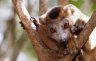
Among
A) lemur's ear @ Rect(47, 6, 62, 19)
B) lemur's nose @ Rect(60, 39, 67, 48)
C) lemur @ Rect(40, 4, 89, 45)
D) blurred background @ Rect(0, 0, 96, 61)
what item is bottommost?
blurred background @ Rect(0, 0, 96, 61)

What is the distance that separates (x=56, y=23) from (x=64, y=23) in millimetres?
79

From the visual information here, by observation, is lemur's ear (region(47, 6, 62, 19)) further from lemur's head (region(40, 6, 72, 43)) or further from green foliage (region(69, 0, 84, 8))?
green foliage (region(69, 0, 84, 8))

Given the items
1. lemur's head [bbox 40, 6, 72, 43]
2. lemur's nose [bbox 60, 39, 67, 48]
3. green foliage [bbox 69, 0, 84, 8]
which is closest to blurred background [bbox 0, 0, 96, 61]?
green foliage [bbox 69, 0, 84, 8]

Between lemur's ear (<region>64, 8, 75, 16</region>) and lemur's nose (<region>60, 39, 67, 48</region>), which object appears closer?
lemur's nose (<region>60, 39, 67, 48</region>)

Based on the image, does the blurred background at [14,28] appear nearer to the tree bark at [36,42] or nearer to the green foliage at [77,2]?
the green foliage at [77,2]

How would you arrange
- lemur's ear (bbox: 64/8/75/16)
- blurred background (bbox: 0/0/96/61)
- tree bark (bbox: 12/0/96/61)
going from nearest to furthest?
tree bark (bbox: 12/0/96/61)
lemur's ear (bbox: 64/8/75/16)
blurred background (bbox: 0/0/96/61)

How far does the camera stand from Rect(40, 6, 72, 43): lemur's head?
338cm

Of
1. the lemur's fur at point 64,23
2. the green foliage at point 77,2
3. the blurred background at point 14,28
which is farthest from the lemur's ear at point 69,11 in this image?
the green foliage at point 77,2

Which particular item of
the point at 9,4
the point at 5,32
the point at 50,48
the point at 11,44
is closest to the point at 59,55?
the point at 50,48

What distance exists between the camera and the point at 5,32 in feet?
14.8

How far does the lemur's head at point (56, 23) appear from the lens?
3379 millimetres

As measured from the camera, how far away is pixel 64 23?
11.5ft

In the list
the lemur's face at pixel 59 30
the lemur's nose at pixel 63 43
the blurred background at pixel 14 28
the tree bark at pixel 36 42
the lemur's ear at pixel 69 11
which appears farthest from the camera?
the blurred background at pixel 14 28

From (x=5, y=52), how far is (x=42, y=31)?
86cm
